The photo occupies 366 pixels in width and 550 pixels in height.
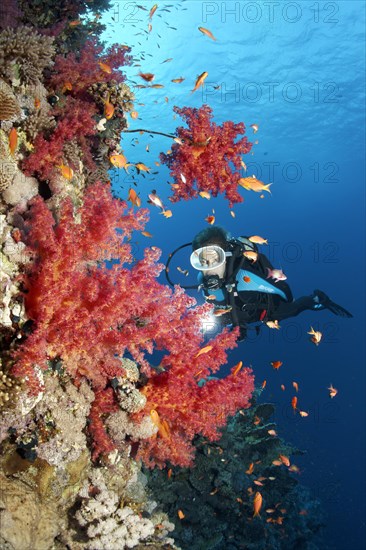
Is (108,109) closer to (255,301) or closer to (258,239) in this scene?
(258,239)

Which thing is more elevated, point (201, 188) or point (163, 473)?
point (201, 188)

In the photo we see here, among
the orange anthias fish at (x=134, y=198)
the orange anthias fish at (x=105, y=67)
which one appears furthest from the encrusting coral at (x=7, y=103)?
the orange anthias fish at (x=134, y=198)

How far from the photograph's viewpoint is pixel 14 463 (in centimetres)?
365

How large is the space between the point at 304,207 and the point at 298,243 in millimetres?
8978

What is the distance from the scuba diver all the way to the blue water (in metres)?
3.18

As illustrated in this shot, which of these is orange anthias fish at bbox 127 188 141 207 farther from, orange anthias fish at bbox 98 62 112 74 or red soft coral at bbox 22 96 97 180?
orange anthias fish at bbox 98 62 112 74

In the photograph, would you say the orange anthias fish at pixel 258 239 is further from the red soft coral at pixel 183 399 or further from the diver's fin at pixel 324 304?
the diver's fin at pixel 324 304

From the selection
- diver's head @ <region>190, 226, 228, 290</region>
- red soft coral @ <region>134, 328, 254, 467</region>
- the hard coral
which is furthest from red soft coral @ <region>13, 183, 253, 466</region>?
the hard coral

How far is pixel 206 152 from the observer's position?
7426mm

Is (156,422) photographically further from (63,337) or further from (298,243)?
(298,243)

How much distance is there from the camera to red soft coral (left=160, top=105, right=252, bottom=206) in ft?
24.0

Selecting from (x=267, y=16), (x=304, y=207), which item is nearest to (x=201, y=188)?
(x=267, y=16)

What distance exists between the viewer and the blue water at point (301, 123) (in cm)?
2662

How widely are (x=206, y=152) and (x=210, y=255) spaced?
2.20 m
